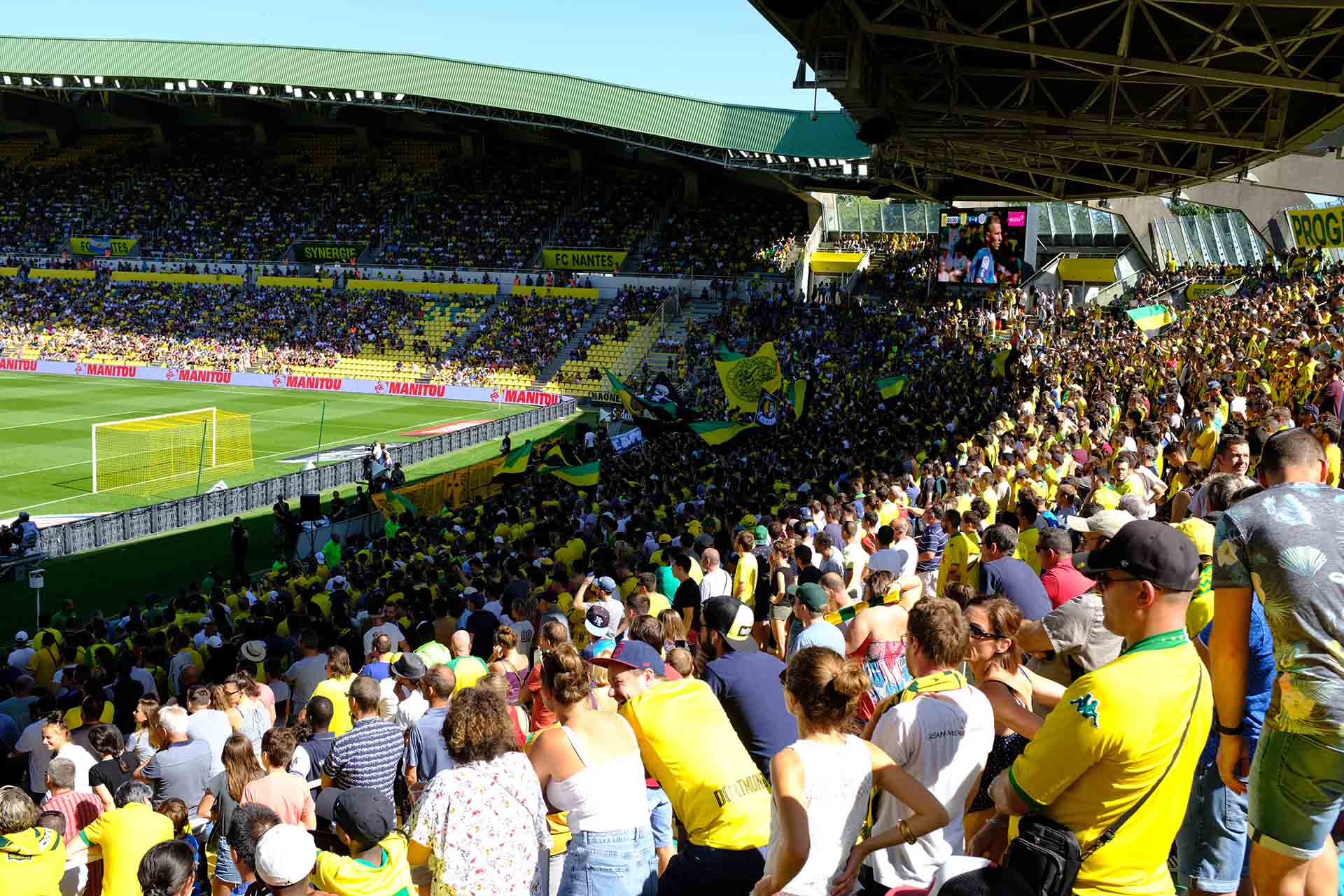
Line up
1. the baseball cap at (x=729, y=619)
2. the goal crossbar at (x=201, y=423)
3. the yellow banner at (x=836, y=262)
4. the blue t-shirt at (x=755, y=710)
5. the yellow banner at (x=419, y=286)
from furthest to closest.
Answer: the yellow banner at (x=419, y=286) < the yellow banner at (x=836, y=262) < the goal crossbar at (x=201, y=423) < the baseball cap at (x=729, y=619) < the blue t-shirt at (x=755, y=710)

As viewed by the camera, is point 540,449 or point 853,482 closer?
point 853,482

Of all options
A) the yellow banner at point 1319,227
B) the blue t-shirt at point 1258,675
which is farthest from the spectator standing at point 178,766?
the yellow banner at point 1319,227

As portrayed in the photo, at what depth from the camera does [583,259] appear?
59.4 metres

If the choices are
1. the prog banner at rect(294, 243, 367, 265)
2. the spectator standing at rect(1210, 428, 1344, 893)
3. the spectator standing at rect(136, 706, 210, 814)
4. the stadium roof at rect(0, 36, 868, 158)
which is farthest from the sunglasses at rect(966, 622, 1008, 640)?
the prog banner at rect(294, 243, 367, 265)

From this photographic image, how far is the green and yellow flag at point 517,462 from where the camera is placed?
80.3 feet

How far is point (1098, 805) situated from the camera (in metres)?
3.41

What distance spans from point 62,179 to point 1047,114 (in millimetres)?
71029

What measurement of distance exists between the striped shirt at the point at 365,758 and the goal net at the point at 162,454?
2660cm

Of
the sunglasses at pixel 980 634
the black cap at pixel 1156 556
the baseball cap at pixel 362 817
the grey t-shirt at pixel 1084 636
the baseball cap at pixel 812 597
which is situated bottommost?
the baseball cap at pixel 362 817

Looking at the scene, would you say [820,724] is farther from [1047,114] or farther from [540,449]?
[540,449]

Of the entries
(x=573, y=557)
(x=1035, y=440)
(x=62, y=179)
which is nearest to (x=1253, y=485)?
(x=573, y=557)

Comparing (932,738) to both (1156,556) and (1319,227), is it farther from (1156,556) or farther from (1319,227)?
(1319,227)

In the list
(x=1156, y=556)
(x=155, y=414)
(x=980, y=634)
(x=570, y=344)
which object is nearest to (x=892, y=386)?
(x=980, y=634)

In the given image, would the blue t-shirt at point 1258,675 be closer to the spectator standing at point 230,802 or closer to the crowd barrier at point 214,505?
the spectator standing at point 230,802
